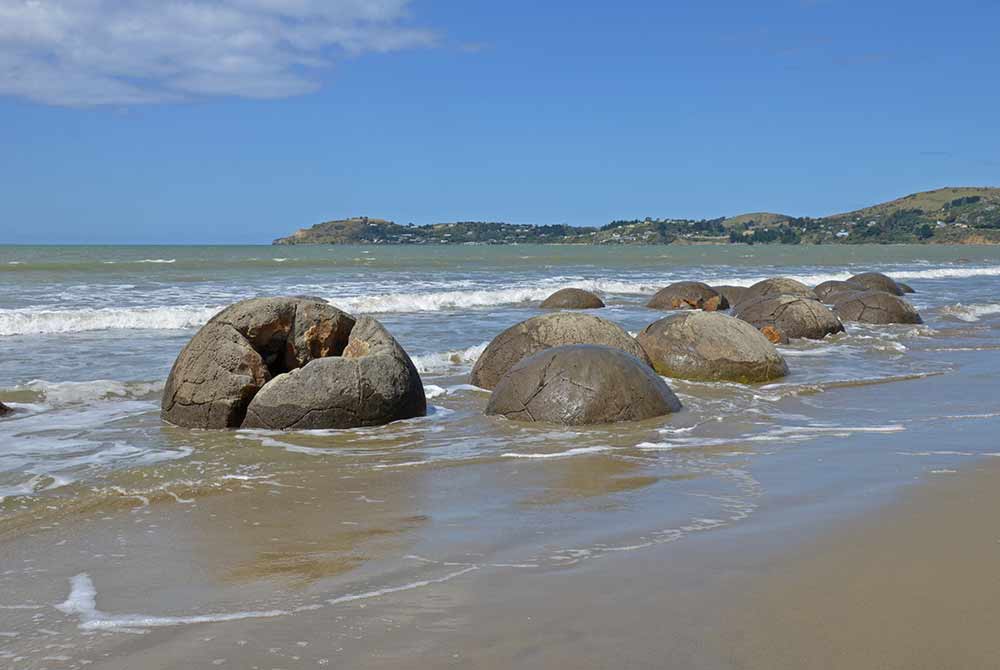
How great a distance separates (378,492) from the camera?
6039 mm

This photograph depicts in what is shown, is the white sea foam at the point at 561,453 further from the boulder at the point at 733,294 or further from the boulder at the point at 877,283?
the boulder at the point at 877,283

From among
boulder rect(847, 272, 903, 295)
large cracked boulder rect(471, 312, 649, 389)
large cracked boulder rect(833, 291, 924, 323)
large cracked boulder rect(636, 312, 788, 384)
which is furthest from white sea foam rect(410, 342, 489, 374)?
boulder rect(847, 272, 903, 295)

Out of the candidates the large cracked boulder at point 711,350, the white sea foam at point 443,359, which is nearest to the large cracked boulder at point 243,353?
the white sea foam at point 443,359

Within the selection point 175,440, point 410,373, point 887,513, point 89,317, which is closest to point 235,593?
point 887,513

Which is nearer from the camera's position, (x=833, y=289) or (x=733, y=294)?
(x=733, y=294)

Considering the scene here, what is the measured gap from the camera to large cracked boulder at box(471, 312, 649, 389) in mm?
9922

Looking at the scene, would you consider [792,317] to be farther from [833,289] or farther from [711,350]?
[833,289]

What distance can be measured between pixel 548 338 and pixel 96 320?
11650mm

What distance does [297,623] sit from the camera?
3719mm

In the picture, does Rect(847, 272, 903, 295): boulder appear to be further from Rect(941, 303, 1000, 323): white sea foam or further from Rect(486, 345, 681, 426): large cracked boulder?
Rect(486, 345, 681, 426): large cracked boulder

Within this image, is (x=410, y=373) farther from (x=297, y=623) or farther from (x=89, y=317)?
(x=89, y=317)

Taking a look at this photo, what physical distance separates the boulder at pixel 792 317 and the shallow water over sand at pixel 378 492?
3013 millimetres

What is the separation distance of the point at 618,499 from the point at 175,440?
3902 millimetres

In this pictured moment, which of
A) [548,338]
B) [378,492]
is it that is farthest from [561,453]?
[548,338]
